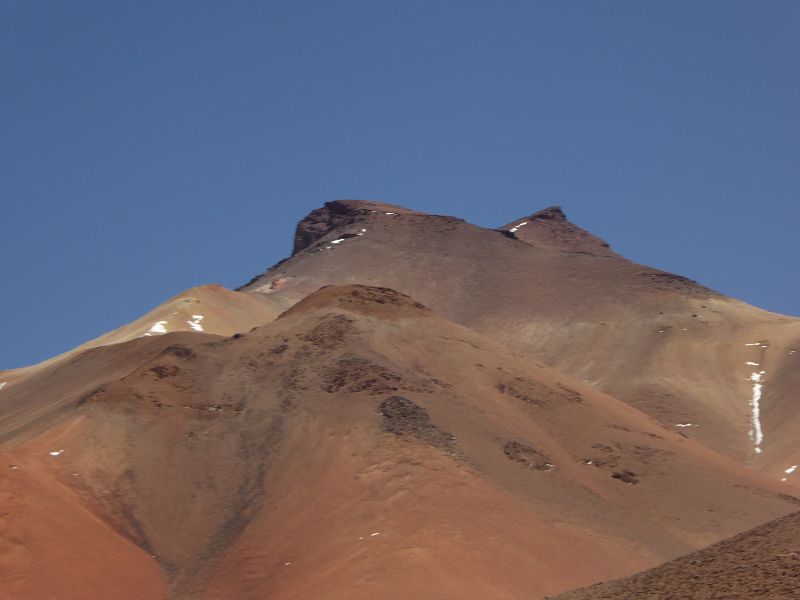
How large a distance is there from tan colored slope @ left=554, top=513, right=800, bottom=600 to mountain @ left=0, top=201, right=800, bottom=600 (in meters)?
18.2

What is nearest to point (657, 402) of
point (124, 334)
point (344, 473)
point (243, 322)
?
point (243, 322)

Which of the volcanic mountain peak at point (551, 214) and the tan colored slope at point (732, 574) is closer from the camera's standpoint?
the tan colored slope at point (732, 574)

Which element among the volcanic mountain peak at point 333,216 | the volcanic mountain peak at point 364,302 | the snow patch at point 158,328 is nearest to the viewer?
the volcanic mountain peak at point 364,302

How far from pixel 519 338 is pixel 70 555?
83.1 m

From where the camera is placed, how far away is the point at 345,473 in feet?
188

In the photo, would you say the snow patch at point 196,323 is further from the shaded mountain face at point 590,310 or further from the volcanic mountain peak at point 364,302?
the shaded mountain face at point 590,310

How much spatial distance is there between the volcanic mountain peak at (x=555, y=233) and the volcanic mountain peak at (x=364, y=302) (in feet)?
325

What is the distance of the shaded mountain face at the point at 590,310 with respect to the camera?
106062 mm

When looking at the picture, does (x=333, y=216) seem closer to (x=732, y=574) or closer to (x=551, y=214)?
(x=551, y=214)

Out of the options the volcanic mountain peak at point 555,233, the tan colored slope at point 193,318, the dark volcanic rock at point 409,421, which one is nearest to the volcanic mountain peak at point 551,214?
the volcanic mountain peak at point 555,233

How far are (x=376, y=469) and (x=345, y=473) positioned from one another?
140cm

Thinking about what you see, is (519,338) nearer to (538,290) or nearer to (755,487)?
(538,290)

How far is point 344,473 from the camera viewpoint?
57.5 metres

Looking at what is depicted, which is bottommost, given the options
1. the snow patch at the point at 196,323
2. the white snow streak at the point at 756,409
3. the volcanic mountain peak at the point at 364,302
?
the white snow streak at the point at 756,409
